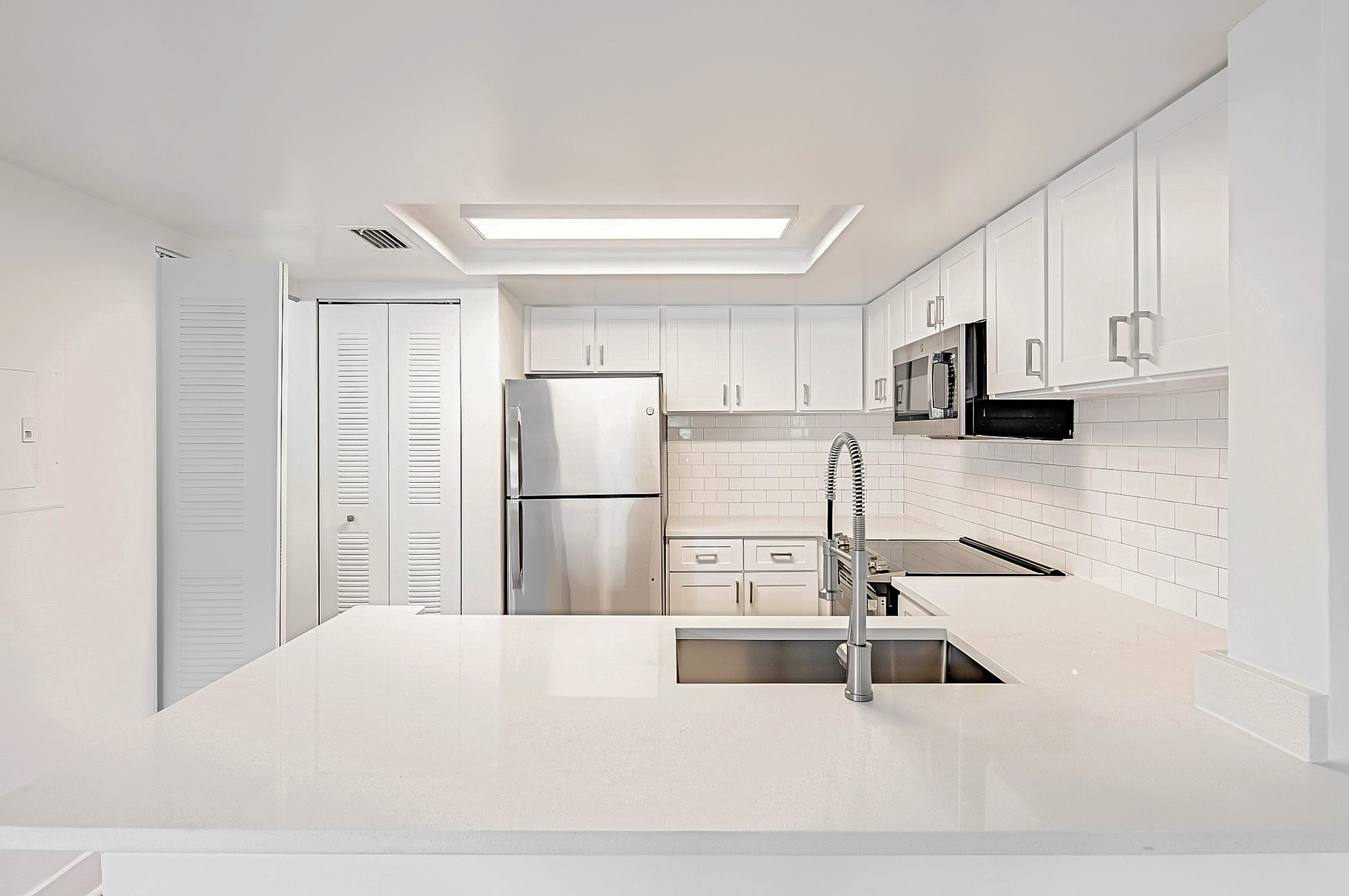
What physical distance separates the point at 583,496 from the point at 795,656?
1.82 metres

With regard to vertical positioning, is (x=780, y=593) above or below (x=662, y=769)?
below

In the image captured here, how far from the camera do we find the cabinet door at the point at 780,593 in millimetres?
3811

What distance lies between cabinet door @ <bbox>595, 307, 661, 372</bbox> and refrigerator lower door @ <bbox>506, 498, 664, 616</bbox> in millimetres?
850

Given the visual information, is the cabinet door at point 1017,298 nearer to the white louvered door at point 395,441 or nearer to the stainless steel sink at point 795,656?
the stainless steel sink at point 795,656

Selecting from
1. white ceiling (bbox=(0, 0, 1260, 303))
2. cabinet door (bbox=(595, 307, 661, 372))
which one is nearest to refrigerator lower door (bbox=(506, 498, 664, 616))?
cabinet door (bbox=(595, 307, 661, 372))

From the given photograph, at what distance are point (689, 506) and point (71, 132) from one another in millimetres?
3296

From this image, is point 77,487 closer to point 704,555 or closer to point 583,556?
point 583,556

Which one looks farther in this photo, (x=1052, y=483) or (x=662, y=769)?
(x=1052, y=483)

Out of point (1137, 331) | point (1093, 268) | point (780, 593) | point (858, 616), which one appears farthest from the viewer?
point (780, 593)

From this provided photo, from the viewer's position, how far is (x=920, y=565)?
2.90 meters

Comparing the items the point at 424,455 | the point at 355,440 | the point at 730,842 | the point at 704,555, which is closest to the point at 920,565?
the point at 704,555

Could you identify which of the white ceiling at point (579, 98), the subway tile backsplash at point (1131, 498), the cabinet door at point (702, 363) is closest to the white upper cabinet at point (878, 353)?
the subway tile backsplash at point (1131, 498)

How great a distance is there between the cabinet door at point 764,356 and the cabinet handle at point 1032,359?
76.9 inches

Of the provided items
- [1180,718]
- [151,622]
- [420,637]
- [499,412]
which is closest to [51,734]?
[151,622]
